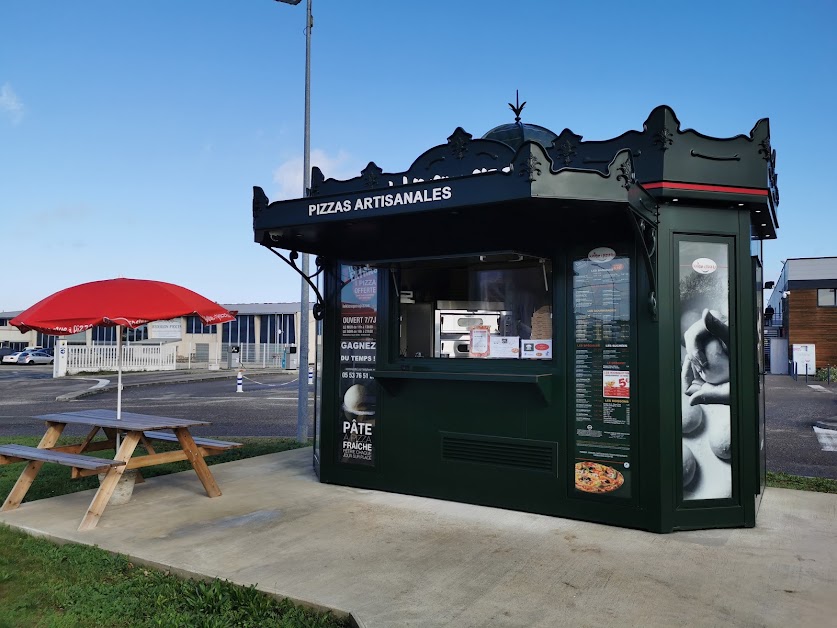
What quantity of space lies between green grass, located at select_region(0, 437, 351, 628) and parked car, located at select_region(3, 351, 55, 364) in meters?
43.6

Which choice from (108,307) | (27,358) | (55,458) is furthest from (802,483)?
(27,358)

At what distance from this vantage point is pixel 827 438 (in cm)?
1127

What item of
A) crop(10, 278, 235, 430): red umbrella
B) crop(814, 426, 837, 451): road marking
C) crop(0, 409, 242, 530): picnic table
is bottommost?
crop(814, 426, 837, 451): road marking

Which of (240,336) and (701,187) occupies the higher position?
(701,187)

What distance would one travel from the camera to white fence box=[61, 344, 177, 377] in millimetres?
30030

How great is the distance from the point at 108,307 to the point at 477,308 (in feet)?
10.6

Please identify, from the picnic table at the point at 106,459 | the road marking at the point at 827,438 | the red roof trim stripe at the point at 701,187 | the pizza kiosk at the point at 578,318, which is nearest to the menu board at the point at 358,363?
the pizza kiosk at the point at 578,318

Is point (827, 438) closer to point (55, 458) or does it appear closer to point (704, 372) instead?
point (704, 372)

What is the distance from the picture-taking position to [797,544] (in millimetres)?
4707

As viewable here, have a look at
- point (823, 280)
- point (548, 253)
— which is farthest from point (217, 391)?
point (823, 280)

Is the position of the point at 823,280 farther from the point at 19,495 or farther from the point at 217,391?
the point at 19,495

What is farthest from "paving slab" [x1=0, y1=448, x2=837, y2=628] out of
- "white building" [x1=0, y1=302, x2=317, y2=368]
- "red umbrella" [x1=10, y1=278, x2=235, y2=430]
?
"white building" [x1=0, y1=302, x2=317, y2=368]

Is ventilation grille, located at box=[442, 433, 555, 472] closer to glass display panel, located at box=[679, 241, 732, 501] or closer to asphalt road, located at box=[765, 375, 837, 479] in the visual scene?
glass display panel, located at box=[679, 241, 732, 501]

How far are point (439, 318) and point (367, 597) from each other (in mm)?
3055
